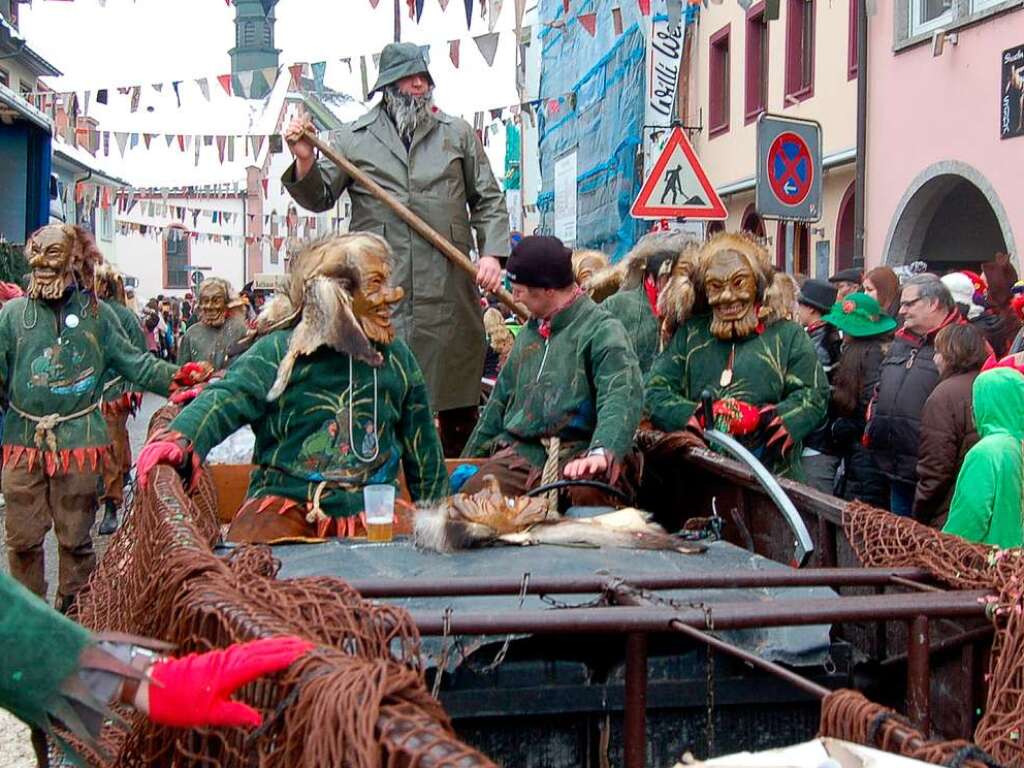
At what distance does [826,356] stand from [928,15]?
922 cm

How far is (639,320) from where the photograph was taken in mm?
7156

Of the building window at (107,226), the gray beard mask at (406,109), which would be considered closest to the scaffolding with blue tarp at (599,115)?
the gray beard mask at (406,109)

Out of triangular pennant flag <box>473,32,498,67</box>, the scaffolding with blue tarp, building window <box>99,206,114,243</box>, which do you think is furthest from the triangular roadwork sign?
building window <box>99,206,114,243</box>

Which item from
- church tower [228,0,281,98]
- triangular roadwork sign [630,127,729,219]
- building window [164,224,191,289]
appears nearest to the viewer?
triangular roadwork sign [630,127,729,219]

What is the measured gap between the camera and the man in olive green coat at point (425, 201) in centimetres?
623

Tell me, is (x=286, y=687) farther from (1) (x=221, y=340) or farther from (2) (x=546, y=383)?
(1) (x=221, y=340)

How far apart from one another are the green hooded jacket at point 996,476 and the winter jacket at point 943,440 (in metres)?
1.07

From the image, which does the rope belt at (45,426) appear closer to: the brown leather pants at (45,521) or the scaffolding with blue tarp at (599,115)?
the brown leather pants at (45,521)

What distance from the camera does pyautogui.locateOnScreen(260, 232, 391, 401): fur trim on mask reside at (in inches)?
172

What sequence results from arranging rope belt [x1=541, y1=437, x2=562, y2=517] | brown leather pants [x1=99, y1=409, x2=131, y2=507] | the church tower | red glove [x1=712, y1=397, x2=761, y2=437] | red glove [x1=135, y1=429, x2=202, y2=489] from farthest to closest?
the church tower < brown leather pants [x1=99, y1=409, x2=131, y2=507] < red glove [x1=712, y1=397, x2=761, y2=437] < rope belt [x1=541, y1=437, x2=562, y2=517] < red glove [x1=135, y1=429, x2=202, y2=489]

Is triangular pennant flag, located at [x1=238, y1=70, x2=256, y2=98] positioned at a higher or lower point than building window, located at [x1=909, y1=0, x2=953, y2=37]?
lower

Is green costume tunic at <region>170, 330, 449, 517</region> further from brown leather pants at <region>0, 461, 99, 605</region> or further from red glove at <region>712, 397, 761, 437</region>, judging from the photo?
brown leather pants at <region>0, 461, 99, 605</region>

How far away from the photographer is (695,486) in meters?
5.30

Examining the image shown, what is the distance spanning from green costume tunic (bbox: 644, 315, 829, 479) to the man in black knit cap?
47 cm
